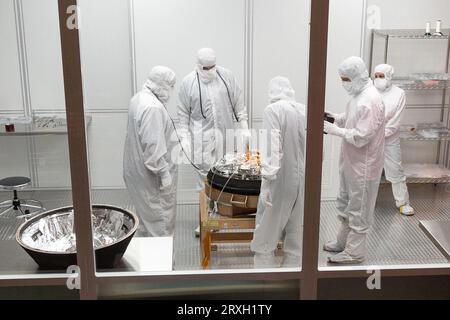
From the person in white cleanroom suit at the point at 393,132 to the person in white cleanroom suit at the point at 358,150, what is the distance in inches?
29.9

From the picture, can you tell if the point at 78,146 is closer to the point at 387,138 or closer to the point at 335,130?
the point at 335,130

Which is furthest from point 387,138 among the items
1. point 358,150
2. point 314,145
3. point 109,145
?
point 314,145

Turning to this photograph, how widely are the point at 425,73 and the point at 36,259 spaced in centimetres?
341

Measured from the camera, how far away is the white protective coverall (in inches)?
140

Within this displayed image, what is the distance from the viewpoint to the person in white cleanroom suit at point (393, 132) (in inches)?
153

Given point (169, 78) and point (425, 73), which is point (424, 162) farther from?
point (169, 78)

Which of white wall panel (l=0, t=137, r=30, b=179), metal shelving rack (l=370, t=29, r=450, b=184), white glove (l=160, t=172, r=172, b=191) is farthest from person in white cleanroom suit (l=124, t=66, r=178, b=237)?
metal shelving rack (l=370, t=29, r=450, b=184)

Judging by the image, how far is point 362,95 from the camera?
307cm

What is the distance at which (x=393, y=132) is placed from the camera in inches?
158

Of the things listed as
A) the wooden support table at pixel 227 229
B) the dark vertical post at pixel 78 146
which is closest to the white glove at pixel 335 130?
the wooden support table at pixel 227 229

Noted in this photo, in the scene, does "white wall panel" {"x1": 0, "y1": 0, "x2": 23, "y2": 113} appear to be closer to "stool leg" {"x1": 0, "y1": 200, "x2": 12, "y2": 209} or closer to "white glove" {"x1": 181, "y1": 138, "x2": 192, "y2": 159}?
"stool leg" {"x1": 0, "y1": 200, "x2": 12, "y2": 209}

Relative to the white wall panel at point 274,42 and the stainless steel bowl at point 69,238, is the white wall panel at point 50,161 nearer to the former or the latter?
the white wall panel at point 274,42

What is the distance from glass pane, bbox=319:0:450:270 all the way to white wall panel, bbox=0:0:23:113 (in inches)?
97.2

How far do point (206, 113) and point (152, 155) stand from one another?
0.58 m
